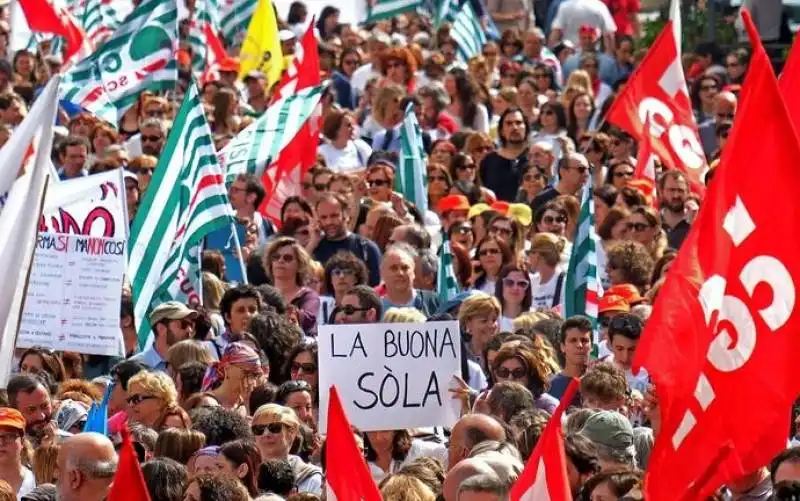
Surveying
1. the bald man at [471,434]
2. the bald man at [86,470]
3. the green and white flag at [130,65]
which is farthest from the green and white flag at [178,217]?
the bald man at [86,470]

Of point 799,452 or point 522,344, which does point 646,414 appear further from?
point 799,452

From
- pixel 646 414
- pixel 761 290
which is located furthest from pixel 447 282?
pixel 761 290

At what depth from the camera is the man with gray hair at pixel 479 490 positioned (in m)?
8.58

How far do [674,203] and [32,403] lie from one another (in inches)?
258

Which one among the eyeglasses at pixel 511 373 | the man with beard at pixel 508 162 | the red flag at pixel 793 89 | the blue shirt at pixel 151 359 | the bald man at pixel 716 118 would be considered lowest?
the eyeglasses at pixel 511 373

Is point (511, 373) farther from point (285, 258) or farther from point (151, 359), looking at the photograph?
point (285, 258)

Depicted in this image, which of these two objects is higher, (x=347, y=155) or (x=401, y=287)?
(x=347, y=155)

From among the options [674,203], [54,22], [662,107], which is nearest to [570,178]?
[674,203]

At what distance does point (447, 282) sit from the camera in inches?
572

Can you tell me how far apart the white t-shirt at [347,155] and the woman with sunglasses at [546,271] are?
408 centimetres

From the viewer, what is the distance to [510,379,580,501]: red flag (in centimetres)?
876

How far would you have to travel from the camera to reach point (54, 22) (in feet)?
71.3

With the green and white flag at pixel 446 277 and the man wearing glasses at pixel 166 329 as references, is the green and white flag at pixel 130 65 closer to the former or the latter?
the green and white flag at pixel 446 277

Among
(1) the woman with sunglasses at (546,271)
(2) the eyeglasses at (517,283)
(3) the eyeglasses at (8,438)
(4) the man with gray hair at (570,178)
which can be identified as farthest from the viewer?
(4) the man with gray hair at (570,178)
